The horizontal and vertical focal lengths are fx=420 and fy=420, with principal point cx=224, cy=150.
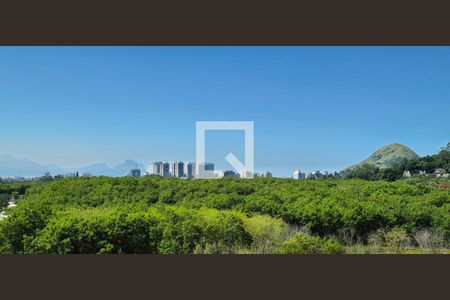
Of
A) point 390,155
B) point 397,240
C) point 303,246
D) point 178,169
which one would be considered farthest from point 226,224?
point 390,155

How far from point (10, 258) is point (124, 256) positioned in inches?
58.8

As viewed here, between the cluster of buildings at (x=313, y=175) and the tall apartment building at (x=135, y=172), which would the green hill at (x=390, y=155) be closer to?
the cluster of buildings at (x=313, y=175)

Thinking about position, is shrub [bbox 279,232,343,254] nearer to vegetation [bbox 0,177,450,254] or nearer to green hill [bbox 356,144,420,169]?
vegetation [bbox 0,177,450,254]

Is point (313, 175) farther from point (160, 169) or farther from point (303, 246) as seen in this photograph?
point (303, 246)

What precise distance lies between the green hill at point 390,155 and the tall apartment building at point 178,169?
9845 mm

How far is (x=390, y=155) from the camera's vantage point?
1939 centimetres

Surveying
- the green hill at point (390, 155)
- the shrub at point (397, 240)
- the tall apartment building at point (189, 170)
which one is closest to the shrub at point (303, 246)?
the shrub at point (397, 240)

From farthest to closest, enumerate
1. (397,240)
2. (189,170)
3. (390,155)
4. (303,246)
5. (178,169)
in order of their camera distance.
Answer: (390,155), (178,169), (189,170), (397,240), (303,246)

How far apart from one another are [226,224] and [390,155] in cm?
1485

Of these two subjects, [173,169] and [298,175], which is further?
[298,175]

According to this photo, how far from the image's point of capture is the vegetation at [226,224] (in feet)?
21.0

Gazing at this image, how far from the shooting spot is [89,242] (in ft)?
21.0

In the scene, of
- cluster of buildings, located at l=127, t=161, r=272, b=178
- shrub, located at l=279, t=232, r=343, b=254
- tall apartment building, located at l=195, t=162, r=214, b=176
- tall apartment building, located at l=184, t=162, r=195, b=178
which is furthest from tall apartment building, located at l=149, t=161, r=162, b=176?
shrub, located at l=279, t=232, r=343, b=254

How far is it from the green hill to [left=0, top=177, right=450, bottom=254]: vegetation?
9.17 meters
